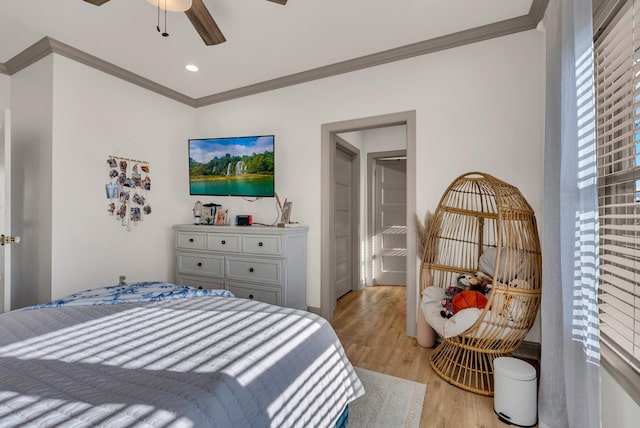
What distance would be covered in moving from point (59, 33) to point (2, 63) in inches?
41.5

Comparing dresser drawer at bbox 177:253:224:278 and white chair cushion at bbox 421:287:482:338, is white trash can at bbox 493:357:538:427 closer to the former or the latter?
white chair cushion at bbox 421:287:482:338

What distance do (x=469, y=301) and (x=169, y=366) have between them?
71.9 inches

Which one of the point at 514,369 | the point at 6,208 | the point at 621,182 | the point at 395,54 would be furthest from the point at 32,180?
the point at 621,182

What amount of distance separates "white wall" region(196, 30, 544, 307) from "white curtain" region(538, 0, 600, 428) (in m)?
0.85

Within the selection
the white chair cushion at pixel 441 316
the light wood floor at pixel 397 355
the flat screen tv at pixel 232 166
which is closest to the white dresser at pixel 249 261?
the flat screen tv at pixel 232 166

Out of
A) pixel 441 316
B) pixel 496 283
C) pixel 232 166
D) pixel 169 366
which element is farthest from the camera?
pixel 232 166

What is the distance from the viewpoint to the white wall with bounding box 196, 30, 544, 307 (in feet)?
7.82

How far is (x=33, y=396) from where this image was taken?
0.84m

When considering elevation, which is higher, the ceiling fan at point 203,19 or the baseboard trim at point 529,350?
the ceiling fan at point 203,19

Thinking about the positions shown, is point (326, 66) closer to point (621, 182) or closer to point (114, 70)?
point (114, 70)

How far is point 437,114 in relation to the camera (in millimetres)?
2676

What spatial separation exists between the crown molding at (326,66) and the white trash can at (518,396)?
2.42m

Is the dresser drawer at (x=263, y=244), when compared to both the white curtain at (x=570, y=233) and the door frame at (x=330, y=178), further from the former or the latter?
the white curtain at (x=570, y=233)

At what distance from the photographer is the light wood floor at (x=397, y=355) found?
1.70 m
